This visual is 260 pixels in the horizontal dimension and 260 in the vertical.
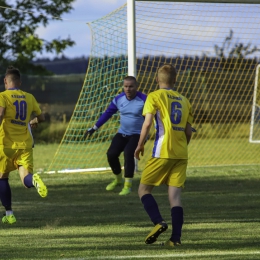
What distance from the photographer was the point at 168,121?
749 centimetres

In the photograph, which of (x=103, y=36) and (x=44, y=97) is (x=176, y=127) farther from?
(x=44, y=97)

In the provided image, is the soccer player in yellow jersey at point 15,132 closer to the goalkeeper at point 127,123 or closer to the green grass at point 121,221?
the green grass at point 121,221

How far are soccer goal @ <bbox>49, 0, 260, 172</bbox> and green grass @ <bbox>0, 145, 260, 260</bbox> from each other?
7.02 ft

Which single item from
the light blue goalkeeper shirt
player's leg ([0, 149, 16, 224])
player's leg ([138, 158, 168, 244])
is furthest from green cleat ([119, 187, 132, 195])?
player's leg ([138, 158, 168, 244])

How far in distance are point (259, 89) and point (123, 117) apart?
802cm

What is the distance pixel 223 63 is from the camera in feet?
61.0

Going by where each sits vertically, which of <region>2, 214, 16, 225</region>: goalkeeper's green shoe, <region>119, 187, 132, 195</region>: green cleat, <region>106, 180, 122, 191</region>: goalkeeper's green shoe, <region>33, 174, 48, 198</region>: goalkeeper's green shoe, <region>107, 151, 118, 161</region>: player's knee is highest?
<region>33, 174, 48, 198</region>: goalkeeper's green shoe

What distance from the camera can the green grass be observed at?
6.96 metres

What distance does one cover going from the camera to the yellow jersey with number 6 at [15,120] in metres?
9.09

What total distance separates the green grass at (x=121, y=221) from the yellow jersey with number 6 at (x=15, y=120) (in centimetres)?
94

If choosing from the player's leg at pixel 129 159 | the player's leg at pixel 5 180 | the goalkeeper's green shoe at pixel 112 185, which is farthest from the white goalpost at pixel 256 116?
the player's leg at pixel 5 180

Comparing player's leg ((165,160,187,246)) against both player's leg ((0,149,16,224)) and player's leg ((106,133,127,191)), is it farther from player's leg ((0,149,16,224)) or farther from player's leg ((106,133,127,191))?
player's leg ((106,133,127,191))

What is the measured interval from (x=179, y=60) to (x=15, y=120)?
9450 millimetres

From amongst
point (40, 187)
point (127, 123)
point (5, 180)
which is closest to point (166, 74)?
point (40, 187)
